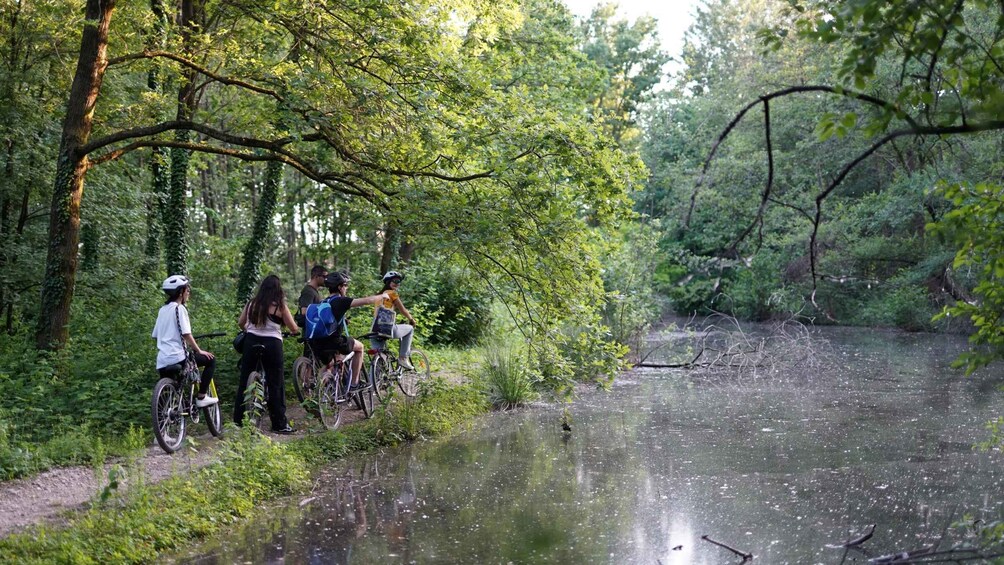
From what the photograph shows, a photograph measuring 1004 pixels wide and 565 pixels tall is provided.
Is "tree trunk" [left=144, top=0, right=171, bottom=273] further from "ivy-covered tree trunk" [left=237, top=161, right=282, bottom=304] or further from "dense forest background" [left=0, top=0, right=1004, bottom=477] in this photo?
"ivy-covered tree trunk" [left=237, top=161, right=282, bottom=304]

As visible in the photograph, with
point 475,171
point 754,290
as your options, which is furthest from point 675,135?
point 475,171

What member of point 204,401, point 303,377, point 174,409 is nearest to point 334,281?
point 303,377

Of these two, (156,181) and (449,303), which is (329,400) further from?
(449,303)

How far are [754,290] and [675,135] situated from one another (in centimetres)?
1372

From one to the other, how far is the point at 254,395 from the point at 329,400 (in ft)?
5.22

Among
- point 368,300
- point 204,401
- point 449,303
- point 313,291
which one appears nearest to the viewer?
point 204,401

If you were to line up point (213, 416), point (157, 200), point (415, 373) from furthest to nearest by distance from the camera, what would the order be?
point (157, 200) → point (415, 373) → point (213, 416)

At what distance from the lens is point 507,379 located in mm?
15516

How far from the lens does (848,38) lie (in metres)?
4.95

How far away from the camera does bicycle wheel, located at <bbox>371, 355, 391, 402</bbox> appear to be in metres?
12.5

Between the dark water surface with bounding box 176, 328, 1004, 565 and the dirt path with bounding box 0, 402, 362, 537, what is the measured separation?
3.70ft

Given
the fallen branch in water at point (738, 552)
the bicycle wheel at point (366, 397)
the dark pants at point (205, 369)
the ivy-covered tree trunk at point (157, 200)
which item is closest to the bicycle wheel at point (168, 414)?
the dark pants at point (205, 369)

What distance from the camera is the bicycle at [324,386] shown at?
11094 mm

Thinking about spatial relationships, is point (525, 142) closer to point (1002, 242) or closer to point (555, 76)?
point (1002, 242)
